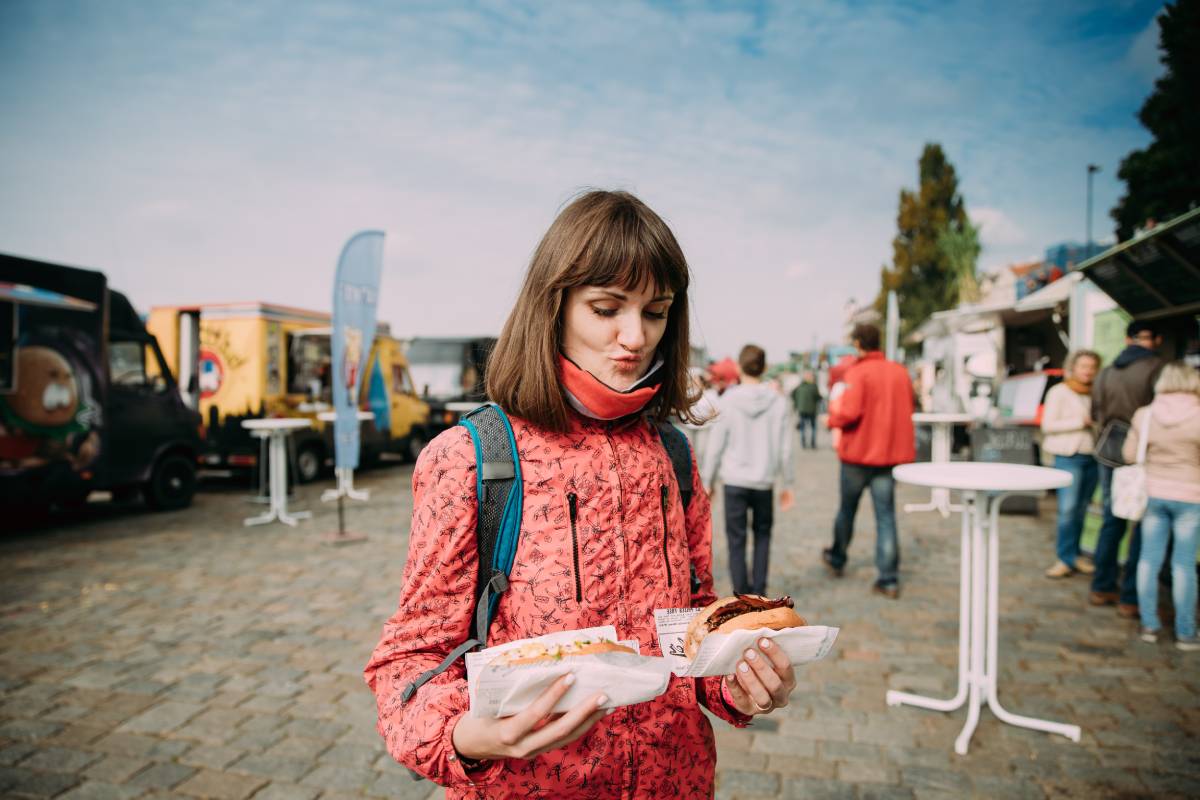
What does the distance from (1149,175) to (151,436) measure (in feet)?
106

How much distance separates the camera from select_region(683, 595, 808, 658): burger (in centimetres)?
124

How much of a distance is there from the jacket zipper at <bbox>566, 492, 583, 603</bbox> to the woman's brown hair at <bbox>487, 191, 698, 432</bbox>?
0.14m

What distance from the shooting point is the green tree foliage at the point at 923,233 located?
41875 millimetres

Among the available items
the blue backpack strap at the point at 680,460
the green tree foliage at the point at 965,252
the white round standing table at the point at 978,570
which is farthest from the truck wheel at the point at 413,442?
the green tree foliage at the point at 965,252

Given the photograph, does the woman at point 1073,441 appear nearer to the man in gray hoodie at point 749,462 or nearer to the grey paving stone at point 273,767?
the man in gray hoodie at point 749,462

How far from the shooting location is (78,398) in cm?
821

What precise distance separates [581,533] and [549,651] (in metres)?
0.29

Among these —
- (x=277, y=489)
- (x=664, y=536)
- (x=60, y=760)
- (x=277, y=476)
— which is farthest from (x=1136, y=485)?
(x=277, y=489)

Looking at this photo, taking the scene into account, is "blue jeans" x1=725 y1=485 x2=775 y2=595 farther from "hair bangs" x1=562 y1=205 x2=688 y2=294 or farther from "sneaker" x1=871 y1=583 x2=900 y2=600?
"hair bangs" x1=562 y1=205 x2=688 y2=294

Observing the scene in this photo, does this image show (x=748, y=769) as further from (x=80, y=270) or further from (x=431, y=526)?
(x=80, y=270)

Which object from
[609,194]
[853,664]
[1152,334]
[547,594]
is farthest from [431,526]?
[1152,334]

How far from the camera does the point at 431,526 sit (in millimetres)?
1232

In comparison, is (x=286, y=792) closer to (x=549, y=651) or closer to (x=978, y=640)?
(x=549, y=651)

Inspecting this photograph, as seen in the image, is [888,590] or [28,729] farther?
[888,590]
